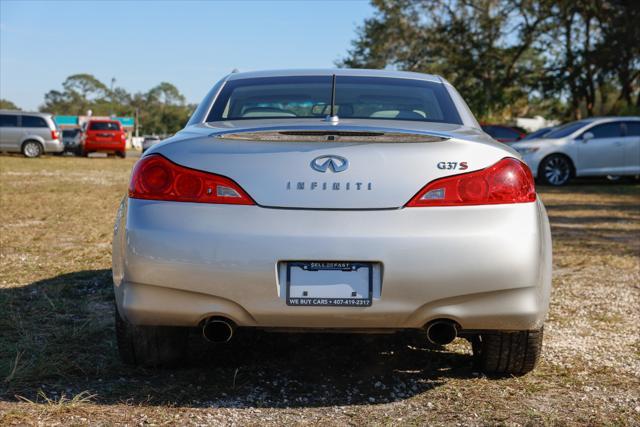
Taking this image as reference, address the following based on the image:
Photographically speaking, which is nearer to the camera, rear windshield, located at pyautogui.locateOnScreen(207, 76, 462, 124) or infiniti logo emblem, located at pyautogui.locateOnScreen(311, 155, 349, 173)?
infiniti logo emblem, located at pyautogui.locateOnScreen(311, 155, 349, 173)

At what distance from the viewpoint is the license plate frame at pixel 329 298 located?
3096 millimetres

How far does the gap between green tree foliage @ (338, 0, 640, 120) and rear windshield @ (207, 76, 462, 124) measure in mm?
27390

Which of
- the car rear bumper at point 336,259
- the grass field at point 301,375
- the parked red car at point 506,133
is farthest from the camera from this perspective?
the parked red car at point 506,133

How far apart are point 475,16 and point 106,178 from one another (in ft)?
72.3

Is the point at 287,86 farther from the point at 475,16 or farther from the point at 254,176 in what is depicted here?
the point at 475,16

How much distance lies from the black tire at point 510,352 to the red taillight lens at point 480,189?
673 millimetres

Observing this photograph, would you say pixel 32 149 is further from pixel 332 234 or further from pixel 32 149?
pixel 332 234

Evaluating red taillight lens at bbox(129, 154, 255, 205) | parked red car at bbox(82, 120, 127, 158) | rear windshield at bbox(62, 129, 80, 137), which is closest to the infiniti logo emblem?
red taillight lens at bbox(129, 154, 255, 205)

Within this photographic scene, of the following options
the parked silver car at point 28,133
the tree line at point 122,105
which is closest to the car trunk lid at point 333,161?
the parked silver car at point 28,133

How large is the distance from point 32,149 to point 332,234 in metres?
28.5

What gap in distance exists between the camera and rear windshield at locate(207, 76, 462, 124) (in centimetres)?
405

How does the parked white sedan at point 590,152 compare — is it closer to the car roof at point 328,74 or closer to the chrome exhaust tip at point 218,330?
the car roof at point 328,74

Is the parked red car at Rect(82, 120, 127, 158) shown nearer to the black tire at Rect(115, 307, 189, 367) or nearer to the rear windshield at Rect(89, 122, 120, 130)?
the rear windshield at Rect(89, 122, 120, 130)

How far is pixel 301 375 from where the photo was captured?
147 inches
